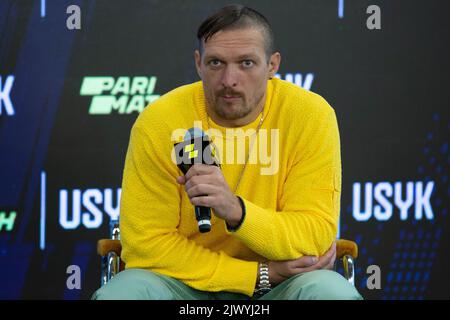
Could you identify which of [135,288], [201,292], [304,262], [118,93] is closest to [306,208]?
[304,262]

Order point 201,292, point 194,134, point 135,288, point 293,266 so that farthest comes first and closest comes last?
point 201,292
point 293,266
point 135,288
point 194,134

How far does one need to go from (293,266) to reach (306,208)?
0.19m


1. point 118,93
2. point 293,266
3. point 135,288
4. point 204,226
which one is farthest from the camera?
point 118,93

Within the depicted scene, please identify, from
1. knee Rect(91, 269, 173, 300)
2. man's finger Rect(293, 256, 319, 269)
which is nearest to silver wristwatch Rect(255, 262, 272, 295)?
man's finger Rect(293, 256, 319, 269)

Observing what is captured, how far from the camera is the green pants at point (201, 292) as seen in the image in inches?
119

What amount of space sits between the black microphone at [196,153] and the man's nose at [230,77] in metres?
0.30

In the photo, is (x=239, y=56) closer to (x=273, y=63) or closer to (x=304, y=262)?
(x=273, y=63)

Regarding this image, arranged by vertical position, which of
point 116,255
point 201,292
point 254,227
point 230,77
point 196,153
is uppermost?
point 230,77

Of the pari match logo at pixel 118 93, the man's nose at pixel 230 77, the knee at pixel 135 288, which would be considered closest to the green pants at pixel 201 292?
the knee at pixel 135 288

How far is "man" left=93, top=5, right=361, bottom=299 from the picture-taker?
3.22 meters

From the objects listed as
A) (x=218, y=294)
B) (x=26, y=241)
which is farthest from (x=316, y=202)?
(x=26, y=241)

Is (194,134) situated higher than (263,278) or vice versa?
(194,134)

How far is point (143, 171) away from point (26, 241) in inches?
55.8

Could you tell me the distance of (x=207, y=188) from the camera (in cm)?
295
